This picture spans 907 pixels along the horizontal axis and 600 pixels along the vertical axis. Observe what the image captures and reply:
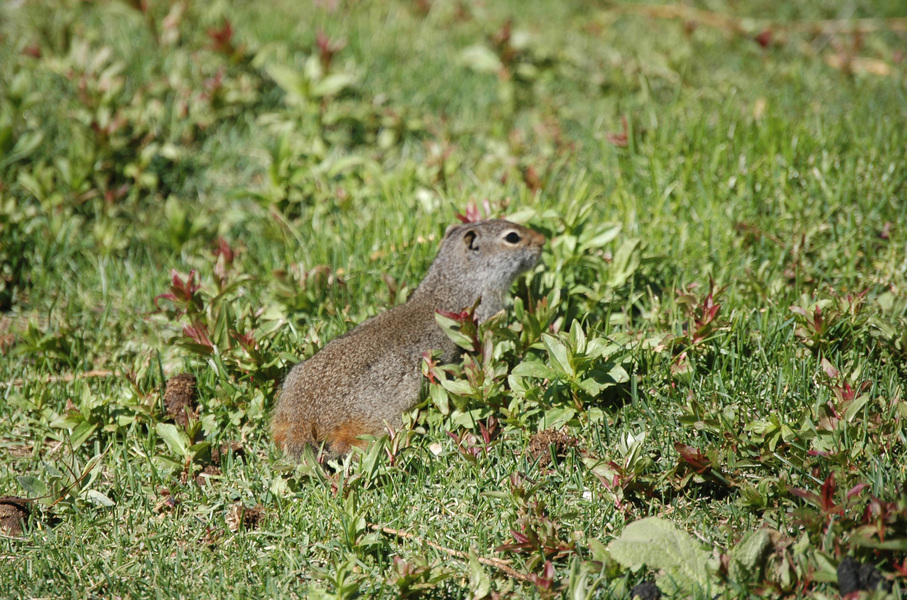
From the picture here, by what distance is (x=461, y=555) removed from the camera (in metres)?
2.79

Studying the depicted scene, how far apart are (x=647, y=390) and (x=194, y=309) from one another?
2120 mm

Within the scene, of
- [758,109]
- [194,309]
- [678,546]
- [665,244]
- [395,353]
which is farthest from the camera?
[758,109]

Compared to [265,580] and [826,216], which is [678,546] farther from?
[826,216]

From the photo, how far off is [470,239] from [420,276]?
485 millimetres

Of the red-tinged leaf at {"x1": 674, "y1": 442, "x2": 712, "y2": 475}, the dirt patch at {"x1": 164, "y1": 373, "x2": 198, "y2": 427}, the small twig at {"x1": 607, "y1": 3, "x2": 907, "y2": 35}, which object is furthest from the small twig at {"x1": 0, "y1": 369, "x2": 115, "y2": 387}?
the small twig at {"x1": 607, "y1": 3, "x2": 907, "y2": 35}

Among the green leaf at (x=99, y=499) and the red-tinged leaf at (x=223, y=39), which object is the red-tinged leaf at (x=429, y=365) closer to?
the green leaf at (x=99, y=499)

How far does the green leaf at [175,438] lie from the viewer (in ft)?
10.6

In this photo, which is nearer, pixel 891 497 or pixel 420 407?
pixel 891 497

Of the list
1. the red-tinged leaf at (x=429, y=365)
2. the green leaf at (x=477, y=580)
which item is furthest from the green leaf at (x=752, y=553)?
the red-tinged leaf at (x=429, y=365)

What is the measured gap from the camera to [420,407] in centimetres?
341

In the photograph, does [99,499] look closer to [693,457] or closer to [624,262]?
[693,457]

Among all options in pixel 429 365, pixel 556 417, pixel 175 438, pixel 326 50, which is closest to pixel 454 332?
pixel 429 365

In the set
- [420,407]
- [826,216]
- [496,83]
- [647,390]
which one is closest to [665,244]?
[826,216]

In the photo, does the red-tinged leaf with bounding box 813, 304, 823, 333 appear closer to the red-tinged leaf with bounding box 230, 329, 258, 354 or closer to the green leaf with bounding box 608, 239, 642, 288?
the green leaf with bounding box 608, 239, 642, 288
